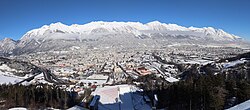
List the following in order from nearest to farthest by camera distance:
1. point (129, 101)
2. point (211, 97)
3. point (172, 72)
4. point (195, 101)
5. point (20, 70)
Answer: point (211, 97) < point (195, 101) < point (129, 101) < point (172, 72) < point (20, 70)

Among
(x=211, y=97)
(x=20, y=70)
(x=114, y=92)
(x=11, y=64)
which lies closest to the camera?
(x=211, y=97)

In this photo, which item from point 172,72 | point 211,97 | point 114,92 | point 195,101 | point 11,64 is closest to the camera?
point 211,97

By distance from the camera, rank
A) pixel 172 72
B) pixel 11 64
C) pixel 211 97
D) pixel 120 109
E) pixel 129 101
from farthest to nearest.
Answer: pixel 11 64, pixel 172 72, pixel 129 101, pixel 120 109, pixel 211 97

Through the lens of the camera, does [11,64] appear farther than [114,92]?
Yes

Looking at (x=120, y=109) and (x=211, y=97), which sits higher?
(x=211, y=97)

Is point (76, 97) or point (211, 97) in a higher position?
point (211, 97)

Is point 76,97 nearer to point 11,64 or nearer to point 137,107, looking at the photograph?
point 137,107

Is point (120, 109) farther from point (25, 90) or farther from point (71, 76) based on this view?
point (71, 76)

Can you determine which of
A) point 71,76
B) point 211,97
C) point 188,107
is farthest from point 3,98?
point 71,76

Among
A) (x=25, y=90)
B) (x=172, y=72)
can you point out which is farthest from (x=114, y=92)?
(x=172, y=72)
